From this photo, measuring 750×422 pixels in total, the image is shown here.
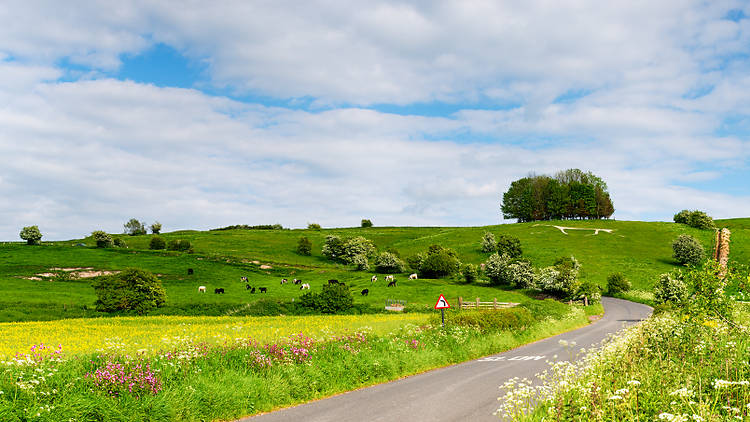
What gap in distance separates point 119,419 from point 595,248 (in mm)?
100507

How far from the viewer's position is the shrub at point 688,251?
82.2 metres

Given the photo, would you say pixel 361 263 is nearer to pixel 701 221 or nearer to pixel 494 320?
pixel 494 320

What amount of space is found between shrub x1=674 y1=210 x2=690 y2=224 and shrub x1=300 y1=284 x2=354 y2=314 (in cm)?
11222

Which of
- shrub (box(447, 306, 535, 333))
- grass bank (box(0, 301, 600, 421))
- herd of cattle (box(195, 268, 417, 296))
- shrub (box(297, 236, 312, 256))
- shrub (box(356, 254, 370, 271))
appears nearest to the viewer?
grass bank (box(0, 301, 600, 421))

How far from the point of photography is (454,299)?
5547 centimetres

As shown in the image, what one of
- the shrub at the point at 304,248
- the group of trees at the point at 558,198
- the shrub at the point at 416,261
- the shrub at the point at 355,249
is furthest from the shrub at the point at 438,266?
the group of trees at the point at 558,198

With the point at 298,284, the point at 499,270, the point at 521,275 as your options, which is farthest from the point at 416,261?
the point at 298,284

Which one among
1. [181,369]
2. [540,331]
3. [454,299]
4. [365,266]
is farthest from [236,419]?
[365,266]

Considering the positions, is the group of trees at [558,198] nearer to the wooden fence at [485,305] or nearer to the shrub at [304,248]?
the shrub at [304,248]

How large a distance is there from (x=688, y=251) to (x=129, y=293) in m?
86.0

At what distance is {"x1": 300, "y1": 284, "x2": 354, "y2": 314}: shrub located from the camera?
41031 mm

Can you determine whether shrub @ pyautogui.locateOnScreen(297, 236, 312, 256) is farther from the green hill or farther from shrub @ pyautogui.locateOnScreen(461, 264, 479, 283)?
shrub @ pyautogui.locateOnScreen(461, 264, 479, 283)

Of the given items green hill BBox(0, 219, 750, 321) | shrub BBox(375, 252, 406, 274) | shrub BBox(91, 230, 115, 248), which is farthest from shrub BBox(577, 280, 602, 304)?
shrub BBox(91, 230, 115, 248)

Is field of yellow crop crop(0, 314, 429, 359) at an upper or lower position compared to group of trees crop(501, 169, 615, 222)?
lower
